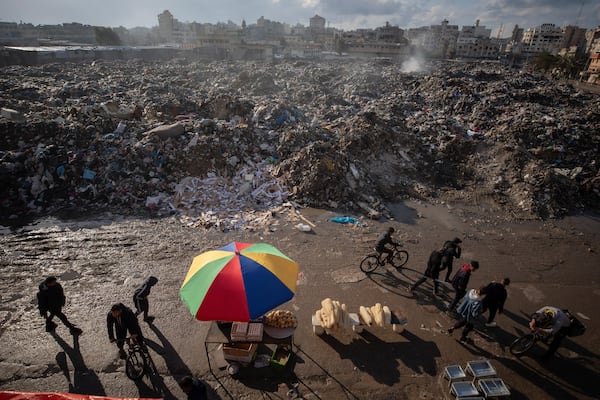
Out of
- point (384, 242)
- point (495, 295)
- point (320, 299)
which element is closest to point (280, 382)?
point (320, 299)

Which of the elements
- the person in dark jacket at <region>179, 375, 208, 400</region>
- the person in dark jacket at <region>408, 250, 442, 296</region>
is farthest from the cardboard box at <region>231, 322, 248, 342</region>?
the person in dark jacket at <region>408, 250, 442, 296</region>

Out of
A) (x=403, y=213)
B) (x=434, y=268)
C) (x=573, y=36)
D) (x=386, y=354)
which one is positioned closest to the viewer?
(x=386, y=354)

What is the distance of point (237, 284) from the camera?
4059 mm

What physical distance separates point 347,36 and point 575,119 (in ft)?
267

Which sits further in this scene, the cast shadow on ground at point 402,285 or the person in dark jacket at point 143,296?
the cast shadow on ground at point 402,285

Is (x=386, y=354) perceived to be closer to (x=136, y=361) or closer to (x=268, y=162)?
(x=136, y=361)

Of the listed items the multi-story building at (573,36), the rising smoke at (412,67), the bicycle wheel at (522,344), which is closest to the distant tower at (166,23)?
the rising smoke at (412,67)

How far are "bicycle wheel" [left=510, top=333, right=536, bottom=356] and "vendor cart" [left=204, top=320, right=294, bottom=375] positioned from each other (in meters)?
3.95

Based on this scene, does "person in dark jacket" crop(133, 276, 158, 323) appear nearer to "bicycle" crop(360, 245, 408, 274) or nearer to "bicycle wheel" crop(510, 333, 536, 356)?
"bicycle" crop(360, 245, 408, 274)

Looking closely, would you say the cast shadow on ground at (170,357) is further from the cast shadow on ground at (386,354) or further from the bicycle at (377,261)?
the bicycle at (377,261)

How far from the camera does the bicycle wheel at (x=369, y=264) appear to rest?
23.8 ft

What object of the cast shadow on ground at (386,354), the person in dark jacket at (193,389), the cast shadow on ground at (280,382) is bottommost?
the cast shadow on ground at (280,382)

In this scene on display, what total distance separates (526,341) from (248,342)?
489 centimetres

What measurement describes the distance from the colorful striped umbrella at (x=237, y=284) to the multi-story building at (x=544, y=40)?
107m
